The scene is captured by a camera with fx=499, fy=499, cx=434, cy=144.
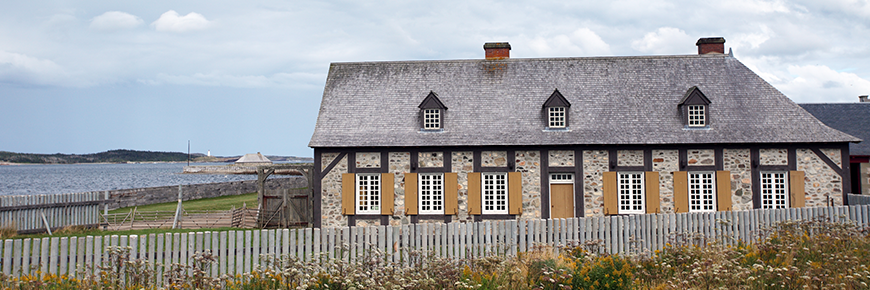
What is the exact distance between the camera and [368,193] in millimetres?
16766

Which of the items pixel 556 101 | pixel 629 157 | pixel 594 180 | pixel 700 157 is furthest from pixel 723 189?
pixel 556 101

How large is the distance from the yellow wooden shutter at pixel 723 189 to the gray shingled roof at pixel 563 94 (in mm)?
1134

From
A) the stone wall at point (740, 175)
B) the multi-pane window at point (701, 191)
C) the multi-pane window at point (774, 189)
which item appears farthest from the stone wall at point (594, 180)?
the multi-pane window at point (774, 189)

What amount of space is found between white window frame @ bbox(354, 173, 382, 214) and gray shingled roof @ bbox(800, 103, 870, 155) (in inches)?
737

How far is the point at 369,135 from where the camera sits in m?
17.0

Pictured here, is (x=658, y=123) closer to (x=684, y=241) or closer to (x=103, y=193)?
(x=684, y=241)

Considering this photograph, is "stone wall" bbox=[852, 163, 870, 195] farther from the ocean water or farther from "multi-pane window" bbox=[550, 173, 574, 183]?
the ocean water

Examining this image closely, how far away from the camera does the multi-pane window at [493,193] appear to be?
16.5 m

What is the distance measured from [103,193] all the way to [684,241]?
18466mm

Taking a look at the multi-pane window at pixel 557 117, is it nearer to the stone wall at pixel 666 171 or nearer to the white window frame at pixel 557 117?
the white window frame at pixel 557 117

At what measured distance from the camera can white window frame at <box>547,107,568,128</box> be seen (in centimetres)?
1708

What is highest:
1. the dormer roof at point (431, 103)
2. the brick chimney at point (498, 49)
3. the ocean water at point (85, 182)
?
the brick chimney at point (498, 49)

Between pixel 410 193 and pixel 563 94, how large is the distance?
22.1 feet

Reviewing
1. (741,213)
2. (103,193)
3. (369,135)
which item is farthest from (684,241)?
(103,193)
